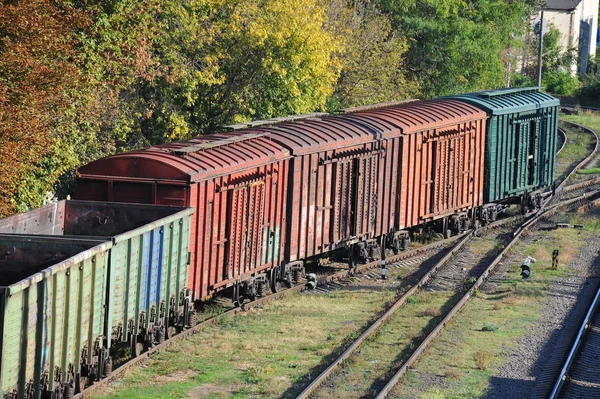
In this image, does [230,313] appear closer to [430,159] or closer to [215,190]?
[215,190]

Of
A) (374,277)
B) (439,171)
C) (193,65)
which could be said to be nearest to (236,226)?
(374,277)

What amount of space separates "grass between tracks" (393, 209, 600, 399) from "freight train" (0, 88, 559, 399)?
115 inches

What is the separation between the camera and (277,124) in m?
23.8

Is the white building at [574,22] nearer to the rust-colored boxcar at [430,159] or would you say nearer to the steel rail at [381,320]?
the rust-colored boxcar at [430,159]

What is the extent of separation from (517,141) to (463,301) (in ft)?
37.0

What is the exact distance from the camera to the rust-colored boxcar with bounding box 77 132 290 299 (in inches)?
685

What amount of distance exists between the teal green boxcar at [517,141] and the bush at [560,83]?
4361 cm

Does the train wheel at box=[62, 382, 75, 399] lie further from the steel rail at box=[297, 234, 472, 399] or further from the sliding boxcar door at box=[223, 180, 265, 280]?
the sliding boxcar door at box=[223, 180, 265, 280]

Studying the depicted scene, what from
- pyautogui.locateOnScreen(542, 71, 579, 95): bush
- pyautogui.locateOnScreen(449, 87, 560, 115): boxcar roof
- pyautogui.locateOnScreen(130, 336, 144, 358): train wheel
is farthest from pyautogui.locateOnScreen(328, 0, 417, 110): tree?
pyautogui.locateOnScreen(542, 71, 579, 95): bush

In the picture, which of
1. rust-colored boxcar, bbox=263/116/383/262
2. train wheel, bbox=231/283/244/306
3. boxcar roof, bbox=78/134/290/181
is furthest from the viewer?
rust-colored boxcar, bbox=263/116/383/262

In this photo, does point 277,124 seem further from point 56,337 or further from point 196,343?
point 56,337

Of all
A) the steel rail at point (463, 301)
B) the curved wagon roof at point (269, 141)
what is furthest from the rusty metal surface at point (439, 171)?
the steel rail at point (463, 301)

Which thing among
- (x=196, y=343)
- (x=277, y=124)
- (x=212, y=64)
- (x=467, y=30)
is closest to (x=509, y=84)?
(x=467, y=30)

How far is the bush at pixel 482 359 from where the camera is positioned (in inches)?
643
